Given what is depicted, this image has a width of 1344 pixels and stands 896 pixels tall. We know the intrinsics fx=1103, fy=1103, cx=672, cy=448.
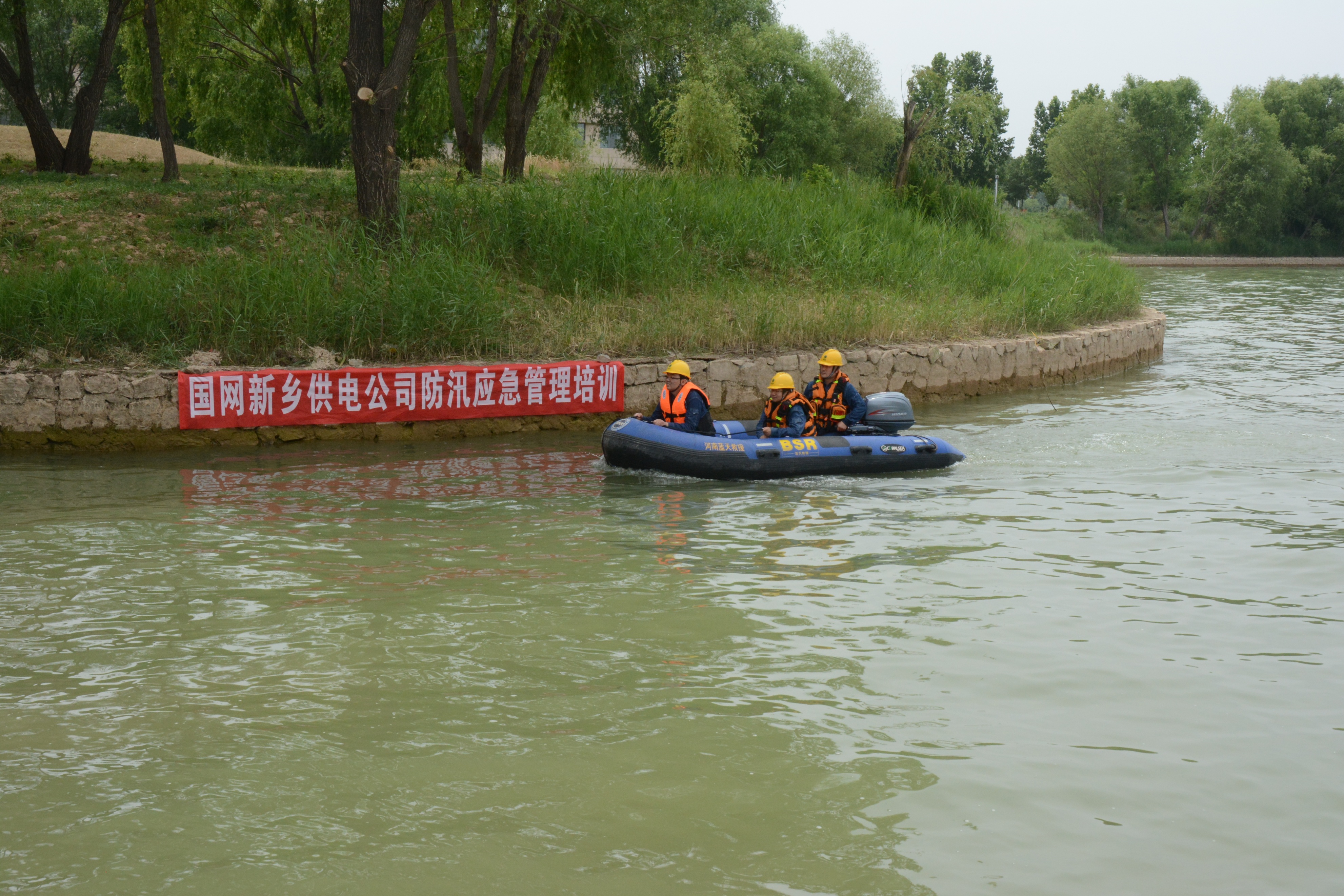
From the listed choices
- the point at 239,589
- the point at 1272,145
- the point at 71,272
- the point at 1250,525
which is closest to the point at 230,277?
the point at 71,272

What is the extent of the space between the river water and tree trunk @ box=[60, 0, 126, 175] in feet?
41.0

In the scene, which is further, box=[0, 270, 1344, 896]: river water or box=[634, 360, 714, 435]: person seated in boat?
box=[634, 360, 714, 435]: person seated in boat

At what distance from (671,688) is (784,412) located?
5877mm

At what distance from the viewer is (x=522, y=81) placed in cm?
1992

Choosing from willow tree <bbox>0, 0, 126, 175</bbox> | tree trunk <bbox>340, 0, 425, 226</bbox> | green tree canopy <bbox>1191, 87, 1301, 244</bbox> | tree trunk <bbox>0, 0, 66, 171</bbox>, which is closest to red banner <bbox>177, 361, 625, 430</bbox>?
tree trunk <bbox>340, 0, 425, 226</bbox>

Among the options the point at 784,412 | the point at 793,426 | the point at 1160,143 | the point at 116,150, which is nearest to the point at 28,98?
the point at 116,150

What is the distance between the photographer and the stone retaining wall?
10.8 m

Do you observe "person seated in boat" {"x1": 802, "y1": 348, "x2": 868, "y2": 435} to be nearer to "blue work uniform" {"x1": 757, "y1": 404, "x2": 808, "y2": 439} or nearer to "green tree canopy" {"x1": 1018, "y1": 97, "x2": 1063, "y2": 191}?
"blue work uniform" {"x1": 757, "y1": 404, "x2": 808, "y2": 439}

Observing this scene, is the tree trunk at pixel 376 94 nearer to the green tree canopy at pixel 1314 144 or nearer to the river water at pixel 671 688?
the river water at pixel 671 688

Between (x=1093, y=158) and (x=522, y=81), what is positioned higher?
(x=1093, y=158)

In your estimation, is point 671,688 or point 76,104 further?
point 76,104

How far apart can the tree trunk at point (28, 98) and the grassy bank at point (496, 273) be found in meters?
0.65

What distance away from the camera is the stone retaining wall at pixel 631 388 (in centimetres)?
1079

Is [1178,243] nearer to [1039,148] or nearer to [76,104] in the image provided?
[1039,148]
